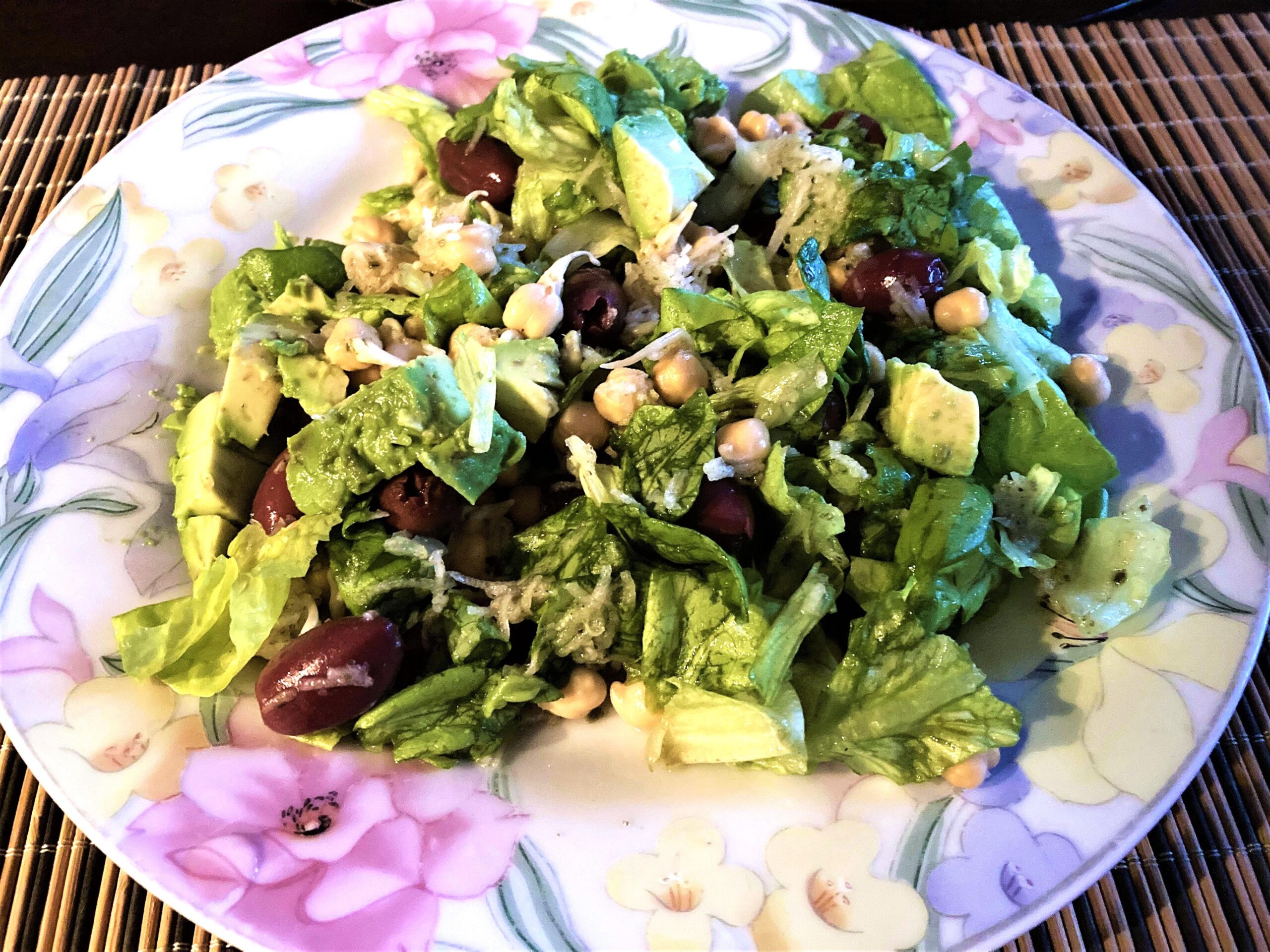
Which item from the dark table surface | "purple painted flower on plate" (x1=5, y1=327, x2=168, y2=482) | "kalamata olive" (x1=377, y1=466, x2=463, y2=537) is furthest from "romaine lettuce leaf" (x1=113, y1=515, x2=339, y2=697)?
the dark table surface

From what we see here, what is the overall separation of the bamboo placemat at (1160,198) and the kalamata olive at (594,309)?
5.09 ft

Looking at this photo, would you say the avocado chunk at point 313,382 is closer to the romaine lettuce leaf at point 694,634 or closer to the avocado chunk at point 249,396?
the avocado chunk at point 249,396

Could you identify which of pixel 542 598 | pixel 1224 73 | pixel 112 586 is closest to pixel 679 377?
pixel 542 598

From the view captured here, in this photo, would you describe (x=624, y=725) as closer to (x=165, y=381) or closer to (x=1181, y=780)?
(x=1181, y=780)

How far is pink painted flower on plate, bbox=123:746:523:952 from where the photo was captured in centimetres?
149

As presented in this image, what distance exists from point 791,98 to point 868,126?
285mm

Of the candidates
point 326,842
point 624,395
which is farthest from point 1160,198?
point 326,842

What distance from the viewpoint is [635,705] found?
181cm

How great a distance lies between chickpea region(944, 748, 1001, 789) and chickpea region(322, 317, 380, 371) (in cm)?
151

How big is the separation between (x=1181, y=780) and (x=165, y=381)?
2.42m

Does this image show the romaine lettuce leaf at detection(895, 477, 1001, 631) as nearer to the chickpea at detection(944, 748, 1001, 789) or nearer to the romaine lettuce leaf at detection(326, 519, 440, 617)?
the chickpea at detection(944, 748, 1001, 789)

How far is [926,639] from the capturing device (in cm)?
170

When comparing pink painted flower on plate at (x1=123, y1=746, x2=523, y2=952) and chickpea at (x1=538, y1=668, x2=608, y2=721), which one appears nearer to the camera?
pink painted flower on plate at (x1=123, y1=746, x2=523, y2=952)

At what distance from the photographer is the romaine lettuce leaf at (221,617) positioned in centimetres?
177
